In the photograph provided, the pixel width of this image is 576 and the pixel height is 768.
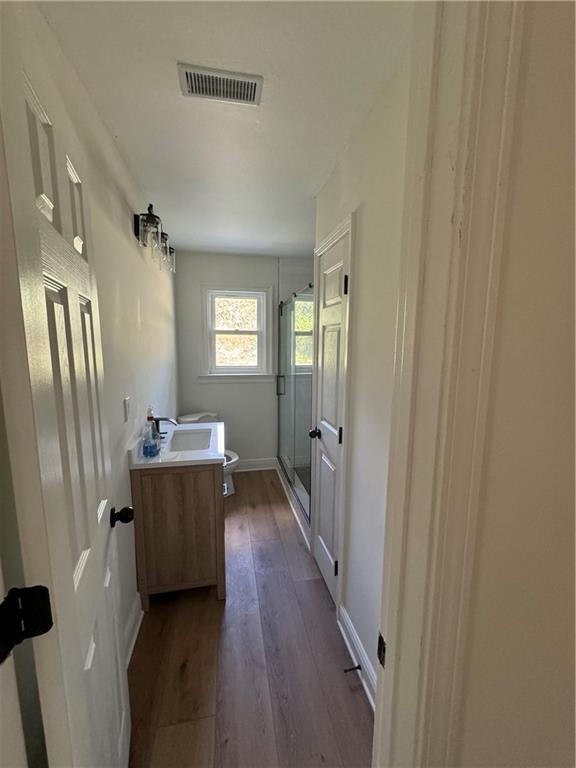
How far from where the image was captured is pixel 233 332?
150 inches

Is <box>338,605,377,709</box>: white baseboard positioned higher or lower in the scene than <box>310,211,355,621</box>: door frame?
lower

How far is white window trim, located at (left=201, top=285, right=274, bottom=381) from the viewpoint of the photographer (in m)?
3.68

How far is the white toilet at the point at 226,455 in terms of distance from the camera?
3.28 m

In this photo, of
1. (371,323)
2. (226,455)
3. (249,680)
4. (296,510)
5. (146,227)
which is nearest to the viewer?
(371,323)

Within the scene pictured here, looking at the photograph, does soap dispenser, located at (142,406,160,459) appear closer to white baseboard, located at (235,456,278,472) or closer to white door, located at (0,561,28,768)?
white door, located at (0,561,28,768)

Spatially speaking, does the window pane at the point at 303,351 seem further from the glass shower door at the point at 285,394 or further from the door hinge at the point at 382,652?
the door hinge at the point at 382,652

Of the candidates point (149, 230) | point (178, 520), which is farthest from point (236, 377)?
point (178, 520)

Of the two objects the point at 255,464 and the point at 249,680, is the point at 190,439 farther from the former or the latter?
the point at 255,464

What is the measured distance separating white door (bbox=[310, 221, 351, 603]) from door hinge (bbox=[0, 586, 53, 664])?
134 centimetres

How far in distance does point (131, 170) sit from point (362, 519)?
2164 mm

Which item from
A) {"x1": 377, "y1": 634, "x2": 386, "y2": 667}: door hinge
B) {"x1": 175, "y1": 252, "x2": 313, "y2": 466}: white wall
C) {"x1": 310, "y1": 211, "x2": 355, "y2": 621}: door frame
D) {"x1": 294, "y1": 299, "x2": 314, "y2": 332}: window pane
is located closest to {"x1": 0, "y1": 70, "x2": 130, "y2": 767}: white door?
{"x1": 377, "y1": 634, "x2": 386, "y2": 667}: door hinge

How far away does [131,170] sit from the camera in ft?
5.97

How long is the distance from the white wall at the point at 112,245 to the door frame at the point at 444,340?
0.65 meters

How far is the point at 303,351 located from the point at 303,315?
0.34 meters
